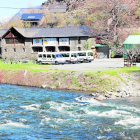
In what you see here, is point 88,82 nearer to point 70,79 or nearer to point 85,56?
point 70,79

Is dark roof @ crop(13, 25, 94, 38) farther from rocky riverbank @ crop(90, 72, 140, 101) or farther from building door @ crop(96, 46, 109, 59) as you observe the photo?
rocky riverbank @ crop(90, 72, 140, 101)

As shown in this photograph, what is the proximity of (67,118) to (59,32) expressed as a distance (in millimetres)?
49648

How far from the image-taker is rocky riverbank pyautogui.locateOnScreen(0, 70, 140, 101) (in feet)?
100

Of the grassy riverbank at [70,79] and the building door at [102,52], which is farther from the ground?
the building door at [102,52]

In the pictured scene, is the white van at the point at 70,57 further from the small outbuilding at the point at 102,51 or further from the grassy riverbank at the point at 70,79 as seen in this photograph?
the small outbuilding at the point at 102,51

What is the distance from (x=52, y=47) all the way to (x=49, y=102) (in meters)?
44.6

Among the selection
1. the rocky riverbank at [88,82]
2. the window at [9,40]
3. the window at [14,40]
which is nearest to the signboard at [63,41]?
the window at [14,40]

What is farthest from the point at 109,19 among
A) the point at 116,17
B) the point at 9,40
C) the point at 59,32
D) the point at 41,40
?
the point at 9,40

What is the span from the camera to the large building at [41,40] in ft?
219

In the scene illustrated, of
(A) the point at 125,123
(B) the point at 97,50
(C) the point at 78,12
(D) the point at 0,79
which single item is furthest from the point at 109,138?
(C) the point at 78,12

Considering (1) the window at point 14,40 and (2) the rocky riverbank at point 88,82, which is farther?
(1) the window at point 14,40

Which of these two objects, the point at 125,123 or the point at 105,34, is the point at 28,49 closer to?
the point at 105,34

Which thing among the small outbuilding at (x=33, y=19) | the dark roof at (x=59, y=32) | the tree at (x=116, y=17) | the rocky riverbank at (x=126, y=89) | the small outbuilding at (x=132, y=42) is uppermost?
the small outbuilding at (x=33, y=19)

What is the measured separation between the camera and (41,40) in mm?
70188
